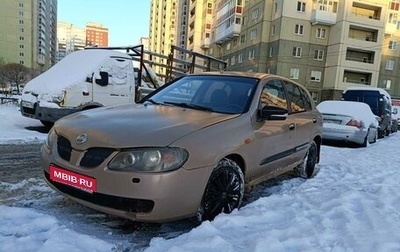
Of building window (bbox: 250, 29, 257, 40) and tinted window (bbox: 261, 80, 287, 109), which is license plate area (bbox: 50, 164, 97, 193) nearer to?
tinted window (bbox: 261, 80, 287, 109)

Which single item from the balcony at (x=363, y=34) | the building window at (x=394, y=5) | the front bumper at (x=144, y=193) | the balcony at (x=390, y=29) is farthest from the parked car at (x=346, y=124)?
the building window at (x=394, y=5)

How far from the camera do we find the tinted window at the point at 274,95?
14.3 ft

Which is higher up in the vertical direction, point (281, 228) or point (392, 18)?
point (392, 18)

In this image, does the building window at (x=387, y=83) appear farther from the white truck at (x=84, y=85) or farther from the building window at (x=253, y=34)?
the white truck at (x=84, y=85)

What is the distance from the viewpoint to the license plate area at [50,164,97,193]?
2967mm

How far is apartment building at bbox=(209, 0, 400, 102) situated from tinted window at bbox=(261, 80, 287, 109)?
3647cm

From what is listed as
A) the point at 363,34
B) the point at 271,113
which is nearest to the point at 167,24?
the point at 363,34

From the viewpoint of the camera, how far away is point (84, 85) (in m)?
8.34

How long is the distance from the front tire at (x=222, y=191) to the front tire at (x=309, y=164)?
227 centimetres

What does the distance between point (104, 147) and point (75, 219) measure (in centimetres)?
91

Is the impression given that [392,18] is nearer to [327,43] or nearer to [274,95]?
Answer: [327,43]

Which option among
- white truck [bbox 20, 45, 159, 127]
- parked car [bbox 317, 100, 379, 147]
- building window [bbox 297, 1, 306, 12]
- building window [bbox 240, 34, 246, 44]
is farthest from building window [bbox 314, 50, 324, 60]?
white truck [bbox 20, 45, 159, 127]

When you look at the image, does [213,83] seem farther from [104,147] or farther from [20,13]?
[20,13]

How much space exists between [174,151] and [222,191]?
805mm
